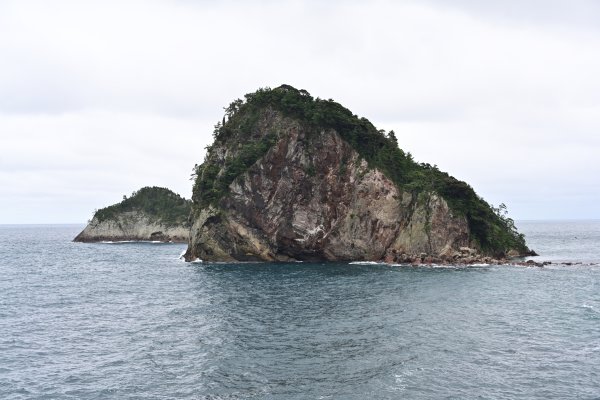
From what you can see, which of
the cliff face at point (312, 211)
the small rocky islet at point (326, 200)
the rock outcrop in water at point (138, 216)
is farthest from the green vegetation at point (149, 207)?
the cliff face at point (312, 211)

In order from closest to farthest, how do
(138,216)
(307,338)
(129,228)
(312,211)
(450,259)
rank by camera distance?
(307,338), (450,259), (312,211), (138,216), (129,228)

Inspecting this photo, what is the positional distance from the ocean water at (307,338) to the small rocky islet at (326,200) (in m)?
22.0

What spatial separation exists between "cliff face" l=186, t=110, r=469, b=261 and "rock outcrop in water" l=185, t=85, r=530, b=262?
197mm

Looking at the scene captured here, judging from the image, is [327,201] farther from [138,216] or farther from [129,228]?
[129,228]

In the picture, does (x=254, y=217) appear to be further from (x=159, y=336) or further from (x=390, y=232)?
(x=159, y=336)

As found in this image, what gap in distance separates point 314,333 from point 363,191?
188 ft

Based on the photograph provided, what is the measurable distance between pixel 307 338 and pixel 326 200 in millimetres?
59232

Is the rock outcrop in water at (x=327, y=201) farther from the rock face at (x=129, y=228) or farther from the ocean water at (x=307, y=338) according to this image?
the rock face at (x=129, y=228)

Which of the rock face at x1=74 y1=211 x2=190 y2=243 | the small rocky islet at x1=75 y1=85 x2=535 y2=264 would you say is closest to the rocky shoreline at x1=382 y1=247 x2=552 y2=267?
the small rocky islet at x1=75 y1=85 x2=535 y2=264

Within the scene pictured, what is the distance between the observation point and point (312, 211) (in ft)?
319

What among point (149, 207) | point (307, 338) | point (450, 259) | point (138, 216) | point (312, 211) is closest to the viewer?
point (307, 338)

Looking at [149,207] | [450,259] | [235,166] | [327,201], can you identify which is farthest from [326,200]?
[149,207]

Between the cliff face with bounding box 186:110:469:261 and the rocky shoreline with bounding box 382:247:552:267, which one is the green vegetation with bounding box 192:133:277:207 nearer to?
the cliff face with bounding box 186:110:469:261

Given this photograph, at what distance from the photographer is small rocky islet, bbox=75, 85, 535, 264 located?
93875 mm
